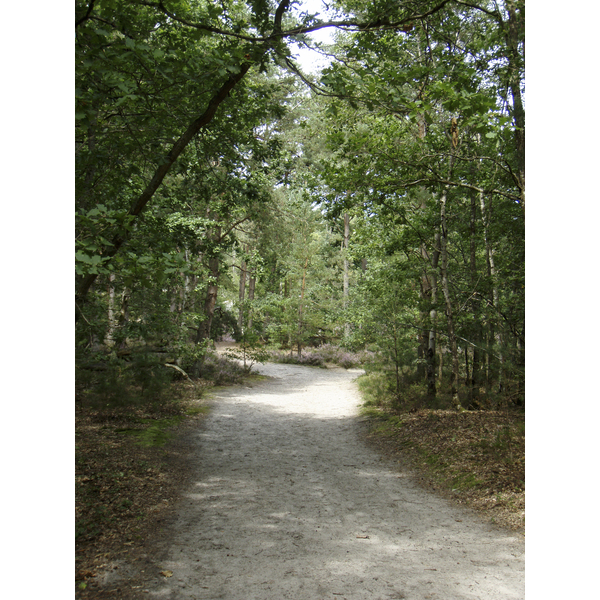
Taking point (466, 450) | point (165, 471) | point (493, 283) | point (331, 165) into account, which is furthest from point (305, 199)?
point (165, 471)

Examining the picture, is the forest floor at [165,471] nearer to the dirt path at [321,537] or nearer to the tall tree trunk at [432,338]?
the dirt path at [321,537]

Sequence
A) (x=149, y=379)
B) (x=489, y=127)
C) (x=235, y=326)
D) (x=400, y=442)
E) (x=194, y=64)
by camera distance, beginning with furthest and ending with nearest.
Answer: (x=235, y=326), (x=149, y=379), (x=400, y=442), (x=489, y=127), (x=194, y=64)

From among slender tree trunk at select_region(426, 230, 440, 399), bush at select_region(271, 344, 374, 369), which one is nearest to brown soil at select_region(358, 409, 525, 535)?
slender tree trunk at select_region(426, 230, 440, 399)

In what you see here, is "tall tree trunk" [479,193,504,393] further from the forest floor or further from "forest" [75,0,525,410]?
the forest floor

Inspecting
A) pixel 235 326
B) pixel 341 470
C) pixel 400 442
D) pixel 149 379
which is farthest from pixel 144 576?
pixel 235 326

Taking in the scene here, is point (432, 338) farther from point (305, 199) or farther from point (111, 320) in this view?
point (111, 320)

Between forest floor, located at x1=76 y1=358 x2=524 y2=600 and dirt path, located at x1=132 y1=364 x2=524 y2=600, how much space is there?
0.18 m

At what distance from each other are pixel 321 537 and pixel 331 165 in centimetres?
635

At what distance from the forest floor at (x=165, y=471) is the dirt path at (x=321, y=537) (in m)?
0.18

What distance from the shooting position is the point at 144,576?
137 inches

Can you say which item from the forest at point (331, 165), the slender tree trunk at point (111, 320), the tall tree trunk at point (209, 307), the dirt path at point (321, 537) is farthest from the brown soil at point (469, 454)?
the tall tree trunk at point (209, 307)
